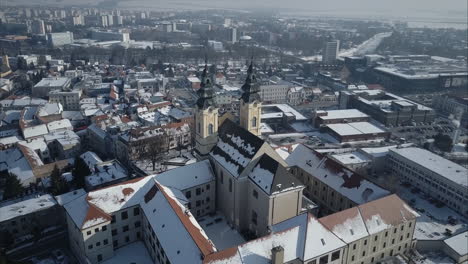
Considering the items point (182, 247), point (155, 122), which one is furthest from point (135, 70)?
point (182, 247)

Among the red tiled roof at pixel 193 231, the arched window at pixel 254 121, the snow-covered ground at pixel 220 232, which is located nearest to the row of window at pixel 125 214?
the red tiled roof at pixel 193 231

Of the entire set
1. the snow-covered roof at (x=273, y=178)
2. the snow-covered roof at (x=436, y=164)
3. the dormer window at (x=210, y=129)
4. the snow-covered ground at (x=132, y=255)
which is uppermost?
the dormer window at (x=210, y=129)

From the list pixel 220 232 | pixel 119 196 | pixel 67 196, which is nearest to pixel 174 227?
pixel 119 196

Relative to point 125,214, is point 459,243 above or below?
below

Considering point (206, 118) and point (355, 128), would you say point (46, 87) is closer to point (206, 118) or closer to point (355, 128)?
point (206, 118)

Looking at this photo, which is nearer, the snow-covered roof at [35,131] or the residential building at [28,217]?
the residential building at [28,217]

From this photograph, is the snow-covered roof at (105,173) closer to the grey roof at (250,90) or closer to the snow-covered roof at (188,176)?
the snow-covered roof at (188,176)
